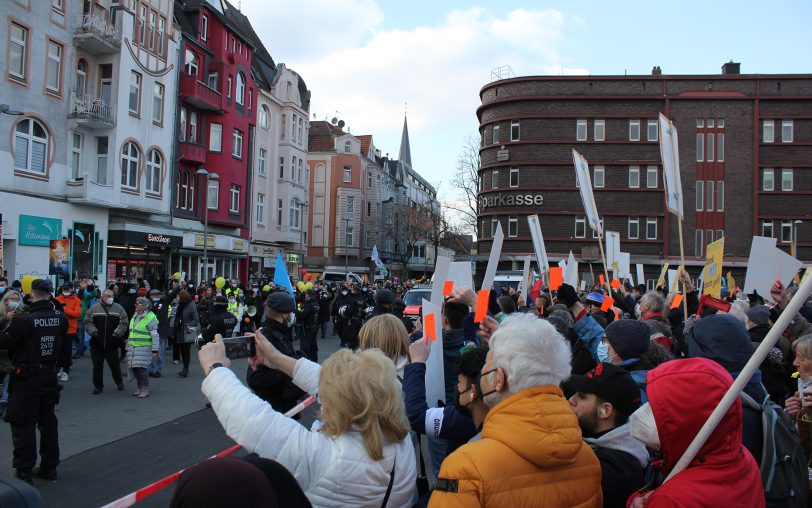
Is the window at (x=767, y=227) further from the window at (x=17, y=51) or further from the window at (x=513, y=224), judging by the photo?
the window at (x=17, y=51)

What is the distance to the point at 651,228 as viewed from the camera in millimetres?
48438

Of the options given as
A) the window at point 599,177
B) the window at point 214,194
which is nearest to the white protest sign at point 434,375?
the window at point 214,194

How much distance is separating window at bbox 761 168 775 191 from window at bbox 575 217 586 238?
13566 millimetres

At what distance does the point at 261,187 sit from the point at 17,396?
39.5 m

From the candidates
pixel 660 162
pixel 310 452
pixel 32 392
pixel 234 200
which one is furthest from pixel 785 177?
pixel 310 452

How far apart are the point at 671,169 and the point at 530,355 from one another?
34.6ft

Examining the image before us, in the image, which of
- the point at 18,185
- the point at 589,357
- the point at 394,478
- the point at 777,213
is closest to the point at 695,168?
the point at 777,213

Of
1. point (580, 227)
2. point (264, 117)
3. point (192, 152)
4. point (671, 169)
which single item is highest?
point (264, 117)

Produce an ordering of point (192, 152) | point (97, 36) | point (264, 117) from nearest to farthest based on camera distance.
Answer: point (97, 36)
point (192, 152)
point (264, 117)

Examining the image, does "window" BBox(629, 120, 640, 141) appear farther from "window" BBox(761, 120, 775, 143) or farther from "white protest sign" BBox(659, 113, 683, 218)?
"white protest sign" BBox(659, 113, 683, 218)

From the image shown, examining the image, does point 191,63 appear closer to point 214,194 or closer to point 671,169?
point 214,194

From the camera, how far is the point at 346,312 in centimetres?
1622

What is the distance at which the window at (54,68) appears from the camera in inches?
931

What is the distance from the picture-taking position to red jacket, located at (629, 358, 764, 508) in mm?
2182
